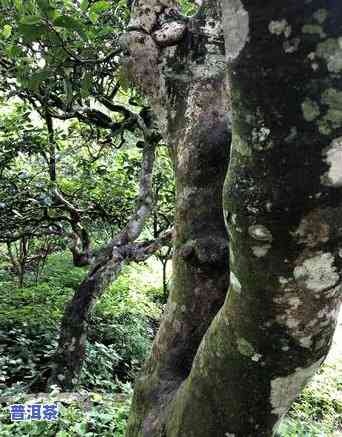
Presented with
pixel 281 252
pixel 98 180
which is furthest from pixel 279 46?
pixel 98 180

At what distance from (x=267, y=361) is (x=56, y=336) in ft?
15.6

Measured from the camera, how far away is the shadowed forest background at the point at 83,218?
307 cm

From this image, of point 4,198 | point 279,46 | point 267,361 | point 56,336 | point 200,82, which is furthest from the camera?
point 56,336

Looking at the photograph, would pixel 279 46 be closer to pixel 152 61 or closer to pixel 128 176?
pixel 152 61

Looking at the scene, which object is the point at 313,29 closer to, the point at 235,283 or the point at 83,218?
the point at 235,283

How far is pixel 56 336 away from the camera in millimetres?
5328

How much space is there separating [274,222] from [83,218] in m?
4.82

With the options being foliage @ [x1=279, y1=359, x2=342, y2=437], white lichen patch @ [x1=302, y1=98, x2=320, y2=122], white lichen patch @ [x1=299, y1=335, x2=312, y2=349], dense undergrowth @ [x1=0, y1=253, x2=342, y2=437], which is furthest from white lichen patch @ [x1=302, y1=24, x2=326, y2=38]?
foliage @ [x1=279, y1=359, x2=342, y2=437]

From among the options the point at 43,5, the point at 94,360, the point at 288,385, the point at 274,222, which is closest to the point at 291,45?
the point at 274,222

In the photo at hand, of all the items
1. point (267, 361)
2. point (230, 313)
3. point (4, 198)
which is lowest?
point (267, 361)

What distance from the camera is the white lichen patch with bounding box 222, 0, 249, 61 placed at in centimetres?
73

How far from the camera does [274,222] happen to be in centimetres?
85

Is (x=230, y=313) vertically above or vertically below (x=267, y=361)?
above

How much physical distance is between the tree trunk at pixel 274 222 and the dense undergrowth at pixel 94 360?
1.55 meters
